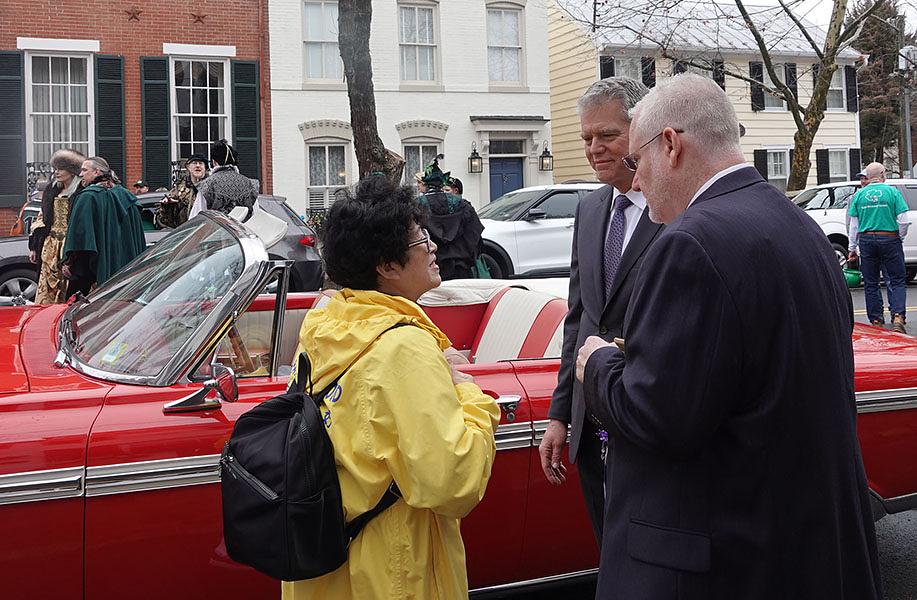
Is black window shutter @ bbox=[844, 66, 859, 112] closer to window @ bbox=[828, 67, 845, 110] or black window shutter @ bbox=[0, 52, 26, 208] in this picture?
window @ bbox=[828, 67, 845, 110]

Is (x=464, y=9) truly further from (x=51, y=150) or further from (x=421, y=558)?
(x=421, y=558)

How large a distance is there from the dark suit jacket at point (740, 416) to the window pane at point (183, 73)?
17.8m

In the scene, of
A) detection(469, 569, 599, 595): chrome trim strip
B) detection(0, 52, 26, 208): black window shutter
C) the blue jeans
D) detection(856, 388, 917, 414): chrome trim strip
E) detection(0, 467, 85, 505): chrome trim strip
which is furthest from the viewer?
detection(0, 52, 26, 208): black window shutter

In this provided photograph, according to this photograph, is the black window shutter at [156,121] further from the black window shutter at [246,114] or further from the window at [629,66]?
the window at [629,66]

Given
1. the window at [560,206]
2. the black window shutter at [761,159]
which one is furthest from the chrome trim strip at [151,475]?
the black window shutter at [761,159]

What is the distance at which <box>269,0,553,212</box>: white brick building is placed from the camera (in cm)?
1872

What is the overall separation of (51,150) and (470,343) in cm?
1506

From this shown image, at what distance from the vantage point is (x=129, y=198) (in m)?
7.20

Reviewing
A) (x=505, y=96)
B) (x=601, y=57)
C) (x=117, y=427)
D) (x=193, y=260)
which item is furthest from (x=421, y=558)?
(x=601, y=57)

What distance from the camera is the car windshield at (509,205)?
13648 millimetres

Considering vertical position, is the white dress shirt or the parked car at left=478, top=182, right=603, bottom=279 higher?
the parked car at left=478, top=182, right=603, bottom=279

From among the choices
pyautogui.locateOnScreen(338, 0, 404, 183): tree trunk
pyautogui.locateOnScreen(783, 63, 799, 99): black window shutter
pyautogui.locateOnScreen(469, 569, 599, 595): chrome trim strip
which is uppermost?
pyautogui.locateOnScreen(783, 63, 799, 99): black window shutter

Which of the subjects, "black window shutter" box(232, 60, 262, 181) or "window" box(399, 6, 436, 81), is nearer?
"black window shutter" box(232, 60, 262, 181)

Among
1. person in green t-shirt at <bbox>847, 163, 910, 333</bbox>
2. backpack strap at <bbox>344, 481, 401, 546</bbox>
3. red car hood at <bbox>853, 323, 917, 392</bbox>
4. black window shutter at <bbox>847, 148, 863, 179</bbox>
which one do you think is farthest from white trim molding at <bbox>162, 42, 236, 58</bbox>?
black window shutter at <bbox>847, 148, 863, 179</bbox>
